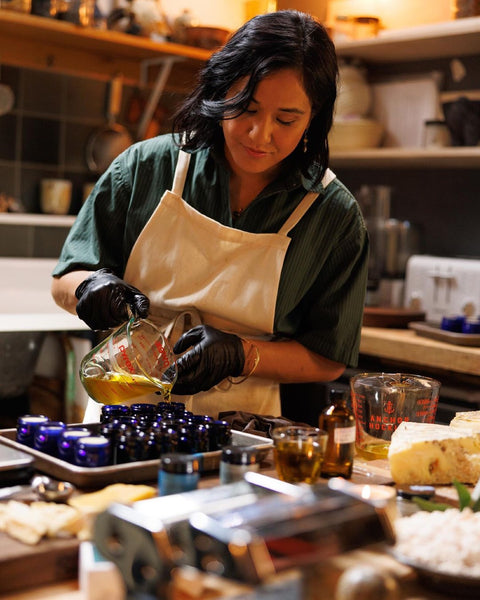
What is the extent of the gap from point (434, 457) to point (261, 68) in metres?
0.83

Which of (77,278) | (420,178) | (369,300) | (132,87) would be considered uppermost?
(132,87)

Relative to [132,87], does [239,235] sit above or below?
below

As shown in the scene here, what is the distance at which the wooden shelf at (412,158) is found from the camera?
3.52 metres

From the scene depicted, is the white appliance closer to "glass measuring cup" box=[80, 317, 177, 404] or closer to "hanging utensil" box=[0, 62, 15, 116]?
"hanging utensil" box=[0, 62, 15, 116]

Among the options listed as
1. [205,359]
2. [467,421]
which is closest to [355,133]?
[205,359]

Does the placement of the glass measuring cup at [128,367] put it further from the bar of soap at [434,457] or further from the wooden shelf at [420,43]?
the wooden shelf at [420,43]

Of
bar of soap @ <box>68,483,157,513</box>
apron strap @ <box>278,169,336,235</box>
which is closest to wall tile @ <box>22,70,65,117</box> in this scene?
apron strap @ <box>278,169,336,235</box>

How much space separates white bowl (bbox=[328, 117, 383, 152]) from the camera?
400 cm

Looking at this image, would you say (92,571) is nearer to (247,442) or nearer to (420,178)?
(247,442)

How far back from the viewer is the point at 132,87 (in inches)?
169

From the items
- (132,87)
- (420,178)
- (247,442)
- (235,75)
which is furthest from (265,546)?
(132,87)

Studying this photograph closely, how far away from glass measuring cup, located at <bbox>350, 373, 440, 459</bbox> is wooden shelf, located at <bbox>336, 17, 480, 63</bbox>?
2.25 metres

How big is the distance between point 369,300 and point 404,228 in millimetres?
376

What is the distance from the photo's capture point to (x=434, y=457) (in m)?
1.40
